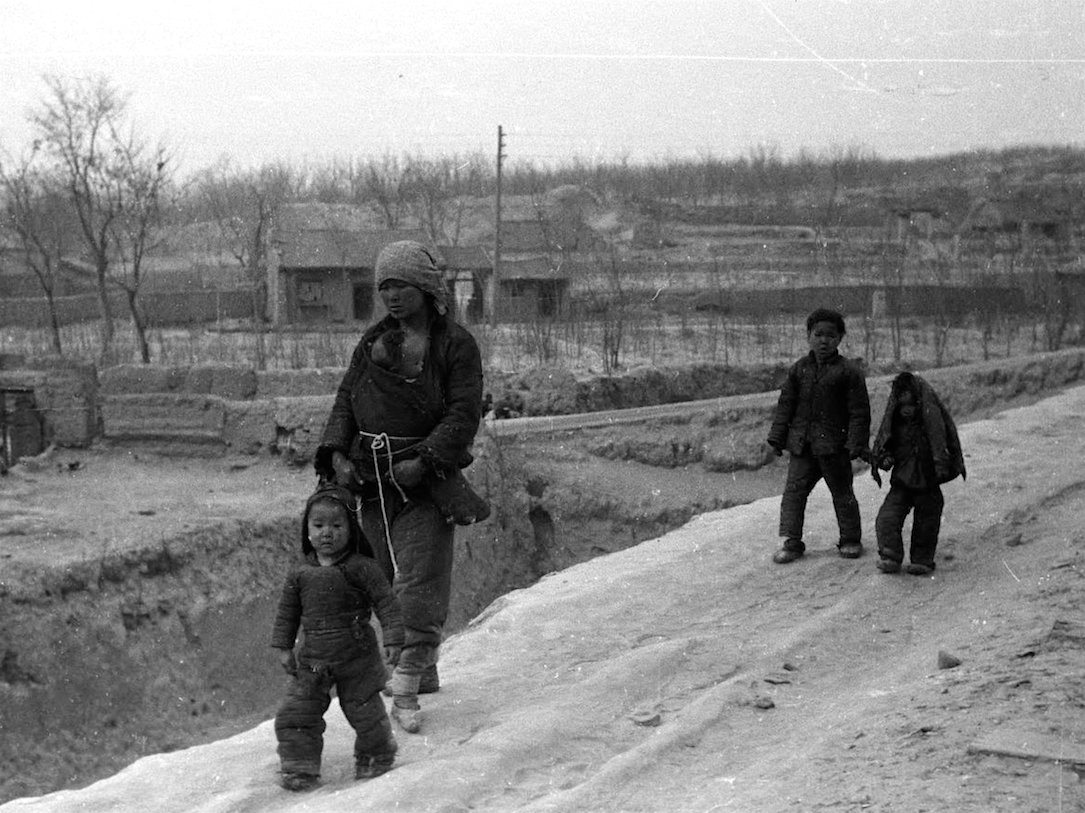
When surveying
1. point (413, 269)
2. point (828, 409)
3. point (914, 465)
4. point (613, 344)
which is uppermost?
point (413, 269)

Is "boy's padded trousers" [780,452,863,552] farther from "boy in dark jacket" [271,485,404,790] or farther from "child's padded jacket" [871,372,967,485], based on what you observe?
"boy in dark jacket" [271,485,404,790]

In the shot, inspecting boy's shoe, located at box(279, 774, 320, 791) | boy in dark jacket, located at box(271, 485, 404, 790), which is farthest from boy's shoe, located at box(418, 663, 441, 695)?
boy's shoe, located at box(279, 774, 320, 791)

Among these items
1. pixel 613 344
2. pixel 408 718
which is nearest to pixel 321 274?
pixel 613 344

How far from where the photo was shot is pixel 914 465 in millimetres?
8469

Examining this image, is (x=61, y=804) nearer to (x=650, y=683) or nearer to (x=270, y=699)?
(x=650, y=683)

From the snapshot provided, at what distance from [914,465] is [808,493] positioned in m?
0.93

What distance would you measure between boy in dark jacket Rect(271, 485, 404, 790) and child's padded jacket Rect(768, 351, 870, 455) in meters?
4.11

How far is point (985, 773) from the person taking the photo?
15.6 ft

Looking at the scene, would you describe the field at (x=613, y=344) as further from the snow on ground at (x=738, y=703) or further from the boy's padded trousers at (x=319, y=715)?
the boy's padded trousers at (x=319, y=715)

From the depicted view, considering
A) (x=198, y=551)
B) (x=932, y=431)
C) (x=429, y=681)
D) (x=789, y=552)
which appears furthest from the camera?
(x=198, y=551)

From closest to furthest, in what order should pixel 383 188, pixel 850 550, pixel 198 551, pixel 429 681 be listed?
pixel 429 681 → pixel 850 550 → pixel 198 551 → pixel 383 188

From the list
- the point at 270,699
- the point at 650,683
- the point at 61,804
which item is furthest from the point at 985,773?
the point at 270,699

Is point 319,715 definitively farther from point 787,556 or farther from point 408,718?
point 787,556

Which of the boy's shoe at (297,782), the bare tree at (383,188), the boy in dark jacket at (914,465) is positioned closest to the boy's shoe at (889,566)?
the boy in dark jacket at (914,465)
